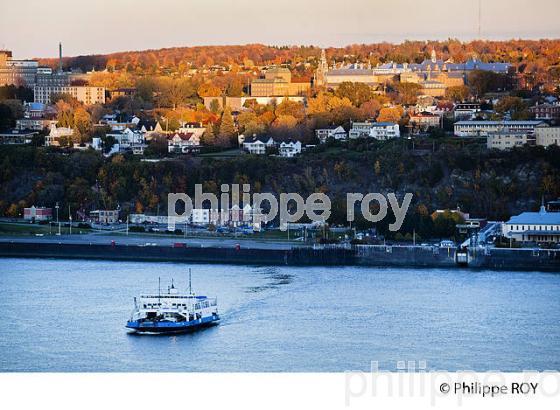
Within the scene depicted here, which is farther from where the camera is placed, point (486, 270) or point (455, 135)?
point (455, 135)

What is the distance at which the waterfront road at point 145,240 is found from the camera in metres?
14.7

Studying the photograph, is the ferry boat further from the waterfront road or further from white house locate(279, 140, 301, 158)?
white house locate(279, 140, 301, 158)

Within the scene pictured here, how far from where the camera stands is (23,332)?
33.1 ft

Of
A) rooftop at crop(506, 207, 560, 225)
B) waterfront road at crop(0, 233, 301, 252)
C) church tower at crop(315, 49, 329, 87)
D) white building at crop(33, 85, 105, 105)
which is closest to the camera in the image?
rooftop at crop(506, 207, 560, 225)

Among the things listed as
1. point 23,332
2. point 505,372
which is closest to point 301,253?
point 23,332

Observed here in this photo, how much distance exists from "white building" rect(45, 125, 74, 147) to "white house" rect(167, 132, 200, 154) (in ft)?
4.23

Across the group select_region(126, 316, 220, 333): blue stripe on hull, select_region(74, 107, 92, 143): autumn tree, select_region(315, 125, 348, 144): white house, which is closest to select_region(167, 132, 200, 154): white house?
select_region(74, 107, 92, 143): autumn tree

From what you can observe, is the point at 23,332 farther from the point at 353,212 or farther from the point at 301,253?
the point at 353,212

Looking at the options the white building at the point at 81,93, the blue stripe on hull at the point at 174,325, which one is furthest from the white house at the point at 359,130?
the blue stripe on hull at the point at 174,325

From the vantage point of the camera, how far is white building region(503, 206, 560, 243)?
A: 1435 cm

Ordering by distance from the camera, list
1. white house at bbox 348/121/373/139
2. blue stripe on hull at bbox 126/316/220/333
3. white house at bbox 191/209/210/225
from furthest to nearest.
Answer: white house at bbox 348/121/373/139
white house at bbox 191/209/210/225
blue stripe on hull at bbox 126/316/220/333

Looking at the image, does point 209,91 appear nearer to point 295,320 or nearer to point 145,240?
point 145,240

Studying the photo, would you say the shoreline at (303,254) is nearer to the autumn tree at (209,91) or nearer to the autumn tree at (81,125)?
the autumn tree at (81,125)
